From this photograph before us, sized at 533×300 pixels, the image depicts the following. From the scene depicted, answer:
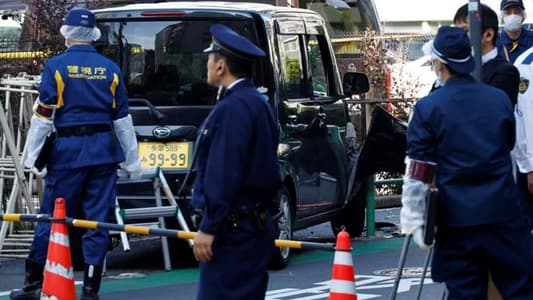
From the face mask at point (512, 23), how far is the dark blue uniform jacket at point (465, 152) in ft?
8.12

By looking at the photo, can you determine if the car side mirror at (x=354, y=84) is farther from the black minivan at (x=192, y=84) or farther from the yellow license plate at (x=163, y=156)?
the yellow license plate at (x=163, y=156)

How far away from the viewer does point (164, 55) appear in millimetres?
11719

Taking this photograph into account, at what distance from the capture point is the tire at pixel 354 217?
46.9 ft

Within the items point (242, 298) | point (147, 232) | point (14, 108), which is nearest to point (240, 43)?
point (242, 298)

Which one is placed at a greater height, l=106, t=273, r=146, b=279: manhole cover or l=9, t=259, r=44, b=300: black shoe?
l=9, t=259, r=44, b=300: black shoe

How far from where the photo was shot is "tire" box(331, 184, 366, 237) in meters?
14.3

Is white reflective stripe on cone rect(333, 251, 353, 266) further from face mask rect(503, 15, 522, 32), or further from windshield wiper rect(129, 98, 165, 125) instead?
windshield wiper rect(129, 98, 165, 125)

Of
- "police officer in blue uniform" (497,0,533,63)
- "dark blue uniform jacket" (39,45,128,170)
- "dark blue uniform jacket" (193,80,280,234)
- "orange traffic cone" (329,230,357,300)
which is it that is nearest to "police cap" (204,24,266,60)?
"dark blue uniform jacket" (193,80,280,234)

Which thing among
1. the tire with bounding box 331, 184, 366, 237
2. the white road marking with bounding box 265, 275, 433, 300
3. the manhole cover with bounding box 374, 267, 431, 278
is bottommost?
the tire with bounding box 331, 184, 366, 237

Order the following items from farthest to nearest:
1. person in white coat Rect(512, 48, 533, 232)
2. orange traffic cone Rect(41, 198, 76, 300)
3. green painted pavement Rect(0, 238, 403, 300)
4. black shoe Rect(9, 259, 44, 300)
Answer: green painted pavement Rect(0, 238, 403, 300)
black shoe Rect(9, 259, 44, 300)
orange traffic cone Rect(41, 198, 76, 300)
person in white coat Rect(512, 48, 533, 232)

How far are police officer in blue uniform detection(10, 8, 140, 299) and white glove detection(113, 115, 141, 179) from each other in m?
0.01

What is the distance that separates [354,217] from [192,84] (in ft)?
11.1

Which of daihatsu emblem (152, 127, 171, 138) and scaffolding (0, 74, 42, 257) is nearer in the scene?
daihatsu emblem (152, 127, 171, 138)

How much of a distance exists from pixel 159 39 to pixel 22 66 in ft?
9.99
